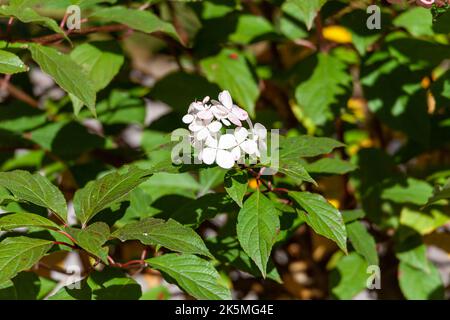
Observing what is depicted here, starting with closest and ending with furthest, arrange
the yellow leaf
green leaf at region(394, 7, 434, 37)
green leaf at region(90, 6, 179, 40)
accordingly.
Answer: green leaf at region(90, 6, 179, 40), green leaf at region(394, 7, 434, 37), the yellow leaf

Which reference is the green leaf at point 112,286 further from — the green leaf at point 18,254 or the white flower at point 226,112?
the white flower at point 226,112

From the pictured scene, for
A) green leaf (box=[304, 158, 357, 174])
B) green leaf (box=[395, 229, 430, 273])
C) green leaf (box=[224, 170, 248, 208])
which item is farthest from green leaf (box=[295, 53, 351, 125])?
green leaf (box=[224, 170, 248, 208])

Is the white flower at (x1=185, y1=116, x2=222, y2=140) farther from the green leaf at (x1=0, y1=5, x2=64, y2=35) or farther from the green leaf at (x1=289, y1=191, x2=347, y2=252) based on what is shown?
the green leaf at (x1=0, y1=5, x2=64, y2=35)

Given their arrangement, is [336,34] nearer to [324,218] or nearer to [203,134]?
[324,218]

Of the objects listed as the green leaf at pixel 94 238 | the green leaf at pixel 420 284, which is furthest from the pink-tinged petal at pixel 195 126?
the green leaf at pixel 420 284

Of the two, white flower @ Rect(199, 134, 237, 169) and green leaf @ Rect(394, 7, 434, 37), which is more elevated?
green leaf @ Rect(394, 7, 434, 37)

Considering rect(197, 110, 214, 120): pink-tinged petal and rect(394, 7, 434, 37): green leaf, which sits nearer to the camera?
rect(197, 110, 214, 120): pink-tinged petal

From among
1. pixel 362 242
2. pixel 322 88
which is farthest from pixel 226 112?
pixel 322 88
